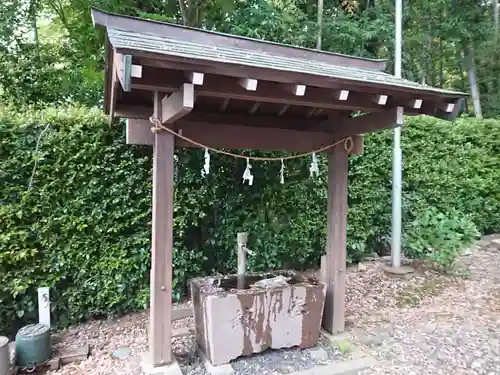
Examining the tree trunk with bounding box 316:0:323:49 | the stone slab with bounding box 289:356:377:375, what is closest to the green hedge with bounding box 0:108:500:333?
the stone slab with bounding box 289:356:377:375

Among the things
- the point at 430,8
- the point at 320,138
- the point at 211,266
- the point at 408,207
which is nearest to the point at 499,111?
the point at 430,8

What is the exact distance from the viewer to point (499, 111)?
26.1 ft

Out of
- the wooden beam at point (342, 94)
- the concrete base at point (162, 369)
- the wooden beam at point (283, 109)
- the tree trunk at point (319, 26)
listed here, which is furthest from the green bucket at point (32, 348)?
the tree trunk at point (319, 26)

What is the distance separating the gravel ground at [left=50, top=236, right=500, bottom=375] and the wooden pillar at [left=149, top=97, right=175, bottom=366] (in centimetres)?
34

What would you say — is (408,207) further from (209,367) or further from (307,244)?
(209,367)

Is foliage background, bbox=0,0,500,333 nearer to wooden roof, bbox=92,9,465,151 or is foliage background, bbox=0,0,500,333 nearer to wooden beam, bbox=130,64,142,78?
wooden roof, bbox=92,9,465,151

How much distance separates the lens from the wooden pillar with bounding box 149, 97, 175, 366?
7.66 feet

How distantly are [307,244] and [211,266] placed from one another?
123 cm

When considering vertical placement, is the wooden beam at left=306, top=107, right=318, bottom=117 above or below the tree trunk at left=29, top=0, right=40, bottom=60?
below

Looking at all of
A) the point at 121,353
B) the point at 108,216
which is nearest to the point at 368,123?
the point at 108,216

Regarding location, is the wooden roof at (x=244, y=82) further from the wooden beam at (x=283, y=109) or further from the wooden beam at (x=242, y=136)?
the wooden beam at (x=242, y=136)

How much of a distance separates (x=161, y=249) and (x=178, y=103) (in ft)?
3.23

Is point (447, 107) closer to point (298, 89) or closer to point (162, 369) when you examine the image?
point (298, 89)

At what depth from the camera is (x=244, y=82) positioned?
2068 mm
